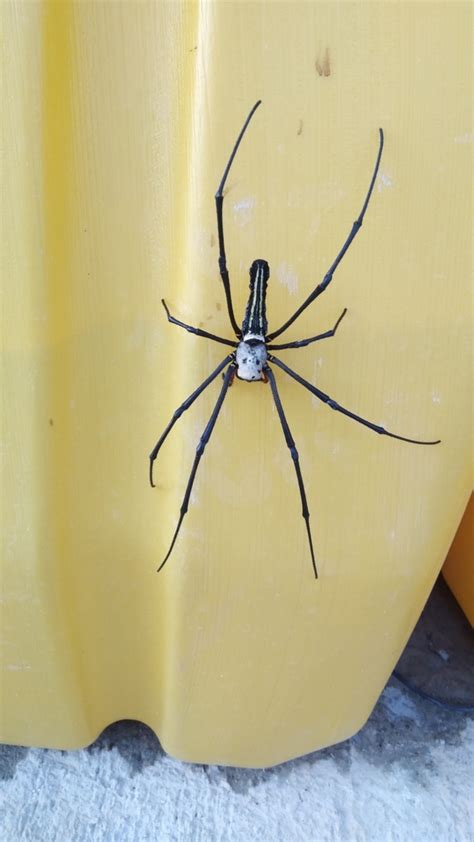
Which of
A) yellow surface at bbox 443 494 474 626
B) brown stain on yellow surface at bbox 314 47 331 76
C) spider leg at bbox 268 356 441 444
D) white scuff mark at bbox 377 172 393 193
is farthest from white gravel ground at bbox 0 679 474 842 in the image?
brown stain on yellow surface at bbox 314 47 331 76

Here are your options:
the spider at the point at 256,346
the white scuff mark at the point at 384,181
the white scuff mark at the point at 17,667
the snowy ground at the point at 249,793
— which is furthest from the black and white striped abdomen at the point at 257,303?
the snowy ground at the point at 249,793

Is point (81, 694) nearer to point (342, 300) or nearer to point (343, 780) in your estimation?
point (343, 780)

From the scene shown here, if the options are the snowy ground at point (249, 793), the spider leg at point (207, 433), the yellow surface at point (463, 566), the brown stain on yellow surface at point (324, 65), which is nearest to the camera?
the brown stain on yellow surface at point (324, 65)

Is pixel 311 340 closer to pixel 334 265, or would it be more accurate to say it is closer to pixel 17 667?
pixel 334 265

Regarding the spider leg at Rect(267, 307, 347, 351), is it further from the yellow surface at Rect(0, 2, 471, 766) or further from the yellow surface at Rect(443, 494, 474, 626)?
the yellow surface at Rect(443, 494, 474, 626)

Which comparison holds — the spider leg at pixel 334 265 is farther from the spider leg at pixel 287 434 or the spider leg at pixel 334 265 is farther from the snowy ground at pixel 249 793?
the snowy ground at pixel 249 793

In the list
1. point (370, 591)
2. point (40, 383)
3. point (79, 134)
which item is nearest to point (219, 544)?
point (370, 591)

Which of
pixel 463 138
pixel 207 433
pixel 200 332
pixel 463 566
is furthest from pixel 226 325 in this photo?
pixel 463 566
